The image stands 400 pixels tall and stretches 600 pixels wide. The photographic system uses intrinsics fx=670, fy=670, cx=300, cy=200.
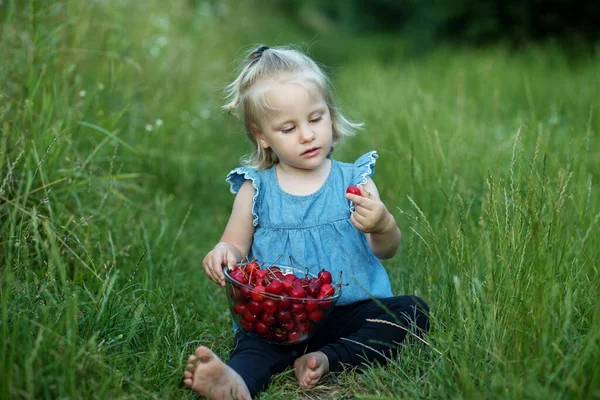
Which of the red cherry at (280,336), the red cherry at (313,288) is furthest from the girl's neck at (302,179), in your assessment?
the red cherry at (280,336)

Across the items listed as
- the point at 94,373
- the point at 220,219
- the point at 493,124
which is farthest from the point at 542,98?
the point at 94,373

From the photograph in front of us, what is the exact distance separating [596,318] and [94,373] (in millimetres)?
1349

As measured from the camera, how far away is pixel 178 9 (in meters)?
7.78

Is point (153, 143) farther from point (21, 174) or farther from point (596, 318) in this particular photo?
point (596, 318)

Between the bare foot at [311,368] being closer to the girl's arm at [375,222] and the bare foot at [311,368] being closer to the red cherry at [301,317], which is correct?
the red cherry at [301,317]

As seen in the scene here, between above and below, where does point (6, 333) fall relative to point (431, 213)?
above

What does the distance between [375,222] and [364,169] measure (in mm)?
361

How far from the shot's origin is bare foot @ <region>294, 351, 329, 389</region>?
212 cm

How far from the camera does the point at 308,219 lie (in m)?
2.44

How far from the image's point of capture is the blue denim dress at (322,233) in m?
2.39

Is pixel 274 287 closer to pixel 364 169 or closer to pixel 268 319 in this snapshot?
pixel 268 319

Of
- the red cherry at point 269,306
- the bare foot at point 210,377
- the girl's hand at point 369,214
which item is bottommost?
the bare foot at point 210,377

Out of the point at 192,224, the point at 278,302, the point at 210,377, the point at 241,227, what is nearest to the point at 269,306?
the point at 278,302

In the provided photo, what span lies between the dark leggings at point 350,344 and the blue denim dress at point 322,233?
95mm
